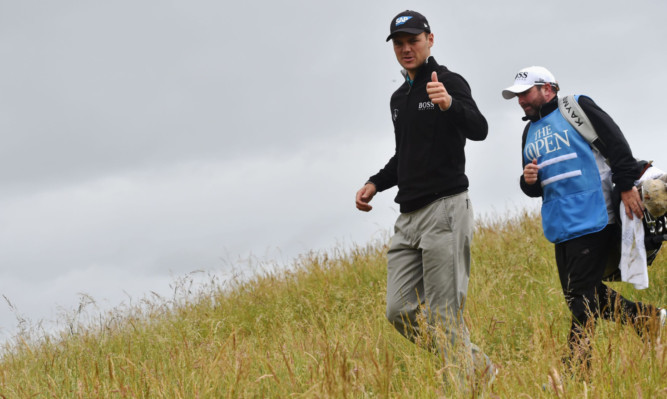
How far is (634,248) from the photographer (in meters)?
4.27

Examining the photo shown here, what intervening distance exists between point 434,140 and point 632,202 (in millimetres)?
1371

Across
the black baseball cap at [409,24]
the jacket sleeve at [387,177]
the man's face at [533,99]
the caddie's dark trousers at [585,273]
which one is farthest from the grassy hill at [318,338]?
the black baseball cap at [409,24]

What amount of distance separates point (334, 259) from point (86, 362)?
336 centimetres

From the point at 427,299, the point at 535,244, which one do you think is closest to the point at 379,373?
the point at 427,299

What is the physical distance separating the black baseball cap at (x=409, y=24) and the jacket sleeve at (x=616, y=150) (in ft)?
4.17

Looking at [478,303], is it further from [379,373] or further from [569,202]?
[379,373]

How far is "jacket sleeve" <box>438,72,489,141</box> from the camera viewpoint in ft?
12.7

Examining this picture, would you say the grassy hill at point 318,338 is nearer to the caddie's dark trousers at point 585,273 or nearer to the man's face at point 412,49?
the caddie's dark trousers at point 585,273

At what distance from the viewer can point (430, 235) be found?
3941 mm

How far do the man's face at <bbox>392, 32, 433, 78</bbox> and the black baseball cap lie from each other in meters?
0.05

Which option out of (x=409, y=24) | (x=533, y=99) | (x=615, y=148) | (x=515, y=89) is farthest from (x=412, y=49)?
(x=615, y=148)

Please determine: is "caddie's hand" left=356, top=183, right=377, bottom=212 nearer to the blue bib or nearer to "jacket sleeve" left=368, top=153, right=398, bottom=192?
"jacket sleeve" left=368, top=153, right=398, bottom=192

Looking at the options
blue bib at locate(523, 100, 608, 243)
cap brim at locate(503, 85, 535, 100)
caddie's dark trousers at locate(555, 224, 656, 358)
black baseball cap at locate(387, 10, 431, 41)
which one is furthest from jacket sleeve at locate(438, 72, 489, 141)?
caddie's dark trousers at locate(555, 224, 656, 358)

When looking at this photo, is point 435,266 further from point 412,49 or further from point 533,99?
point 533,99
